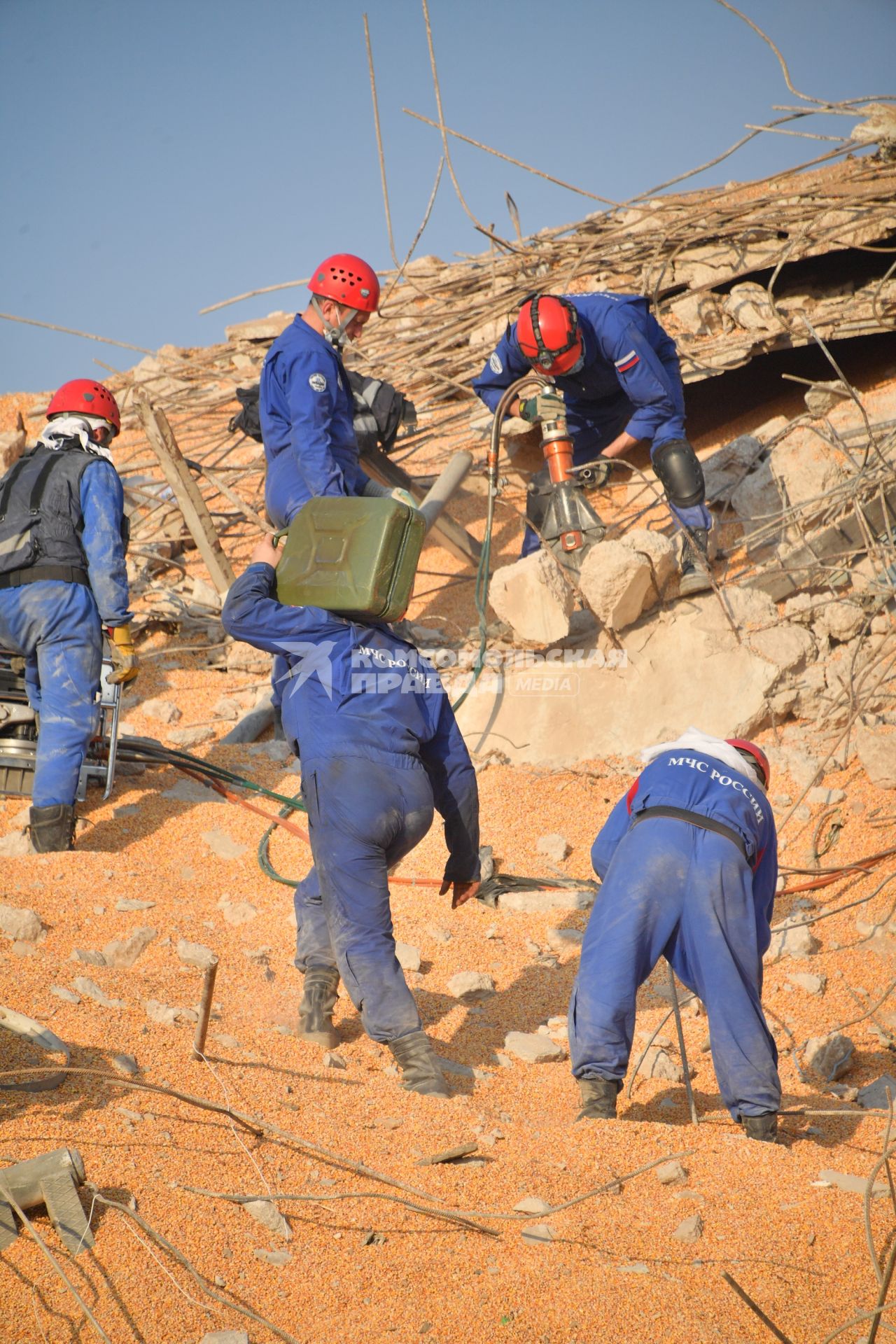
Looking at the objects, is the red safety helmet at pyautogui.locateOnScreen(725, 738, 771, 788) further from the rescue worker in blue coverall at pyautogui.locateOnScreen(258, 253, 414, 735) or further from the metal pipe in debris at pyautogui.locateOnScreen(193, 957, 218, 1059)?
the rescue worker in blue coverall at pyautogui.locateOnScreen(258, 253, 414, 735)

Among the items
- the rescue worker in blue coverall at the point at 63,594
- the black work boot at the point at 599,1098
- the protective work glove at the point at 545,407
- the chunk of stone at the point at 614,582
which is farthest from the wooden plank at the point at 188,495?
the black work boot at the point at 599,1098

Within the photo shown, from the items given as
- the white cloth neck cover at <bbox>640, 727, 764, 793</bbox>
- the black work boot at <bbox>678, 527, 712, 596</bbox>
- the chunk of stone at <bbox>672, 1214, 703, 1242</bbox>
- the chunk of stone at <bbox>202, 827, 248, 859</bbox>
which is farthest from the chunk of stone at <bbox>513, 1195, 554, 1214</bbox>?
the black work boot at <bbox>678, 527, 712, 596</bbox>

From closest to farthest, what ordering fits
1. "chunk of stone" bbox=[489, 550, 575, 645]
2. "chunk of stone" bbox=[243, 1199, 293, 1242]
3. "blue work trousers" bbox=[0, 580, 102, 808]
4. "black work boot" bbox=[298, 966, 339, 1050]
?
"chunk of stone" bbox=[243, 1199, 293, 1242], "black work boot" bbox=[298, 966, 339, 1050], "blue work trousers" bbox=[0, 580, 102, 808], "chunk of stone" bbox=[489, 550, 575, 645]

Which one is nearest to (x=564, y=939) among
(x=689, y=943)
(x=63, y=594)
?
(x=689, y=943)

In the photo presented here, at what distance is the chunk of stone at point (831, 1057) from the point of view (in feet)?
11.8

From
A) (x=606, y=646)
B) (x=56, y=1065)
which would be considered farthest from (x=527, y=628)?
(x=56, y=1065)

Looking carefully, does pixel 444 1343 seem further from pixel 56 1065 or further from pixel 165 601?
pixel 165 601

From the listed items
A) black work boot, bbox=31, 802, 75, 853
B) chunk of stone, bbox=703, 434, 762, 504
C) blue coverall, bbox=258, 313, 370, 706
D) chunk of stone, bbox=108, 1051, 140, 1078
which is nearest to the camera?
chunk of stone, bbox=108, 1051, 140, 1078

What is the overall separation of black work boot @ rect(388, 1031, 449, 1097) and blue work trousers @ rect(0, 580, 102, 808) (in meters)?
2.13

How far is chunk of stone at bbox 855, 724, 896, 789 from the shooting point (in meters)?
4.93

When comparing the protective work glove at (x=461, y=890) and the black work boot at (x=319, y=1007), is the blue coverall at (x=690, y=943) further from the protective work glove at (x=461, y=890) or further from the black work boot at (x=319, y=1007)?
the black work boot at (x=319, y=1007)

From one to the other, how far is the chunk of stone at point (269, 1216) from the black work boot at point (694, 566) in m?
4.11

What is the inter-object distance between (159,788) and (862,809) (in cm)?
333

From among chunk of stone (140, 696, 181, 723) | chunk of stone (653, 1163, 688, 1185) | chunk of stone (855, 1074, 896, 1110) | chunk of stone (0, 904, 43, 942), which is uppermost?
chunk of stone (140, 696, 181, 723)
